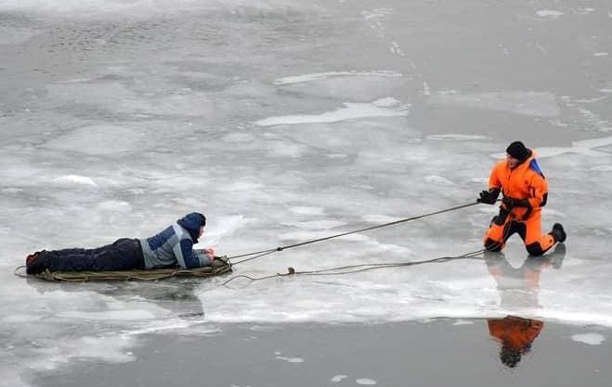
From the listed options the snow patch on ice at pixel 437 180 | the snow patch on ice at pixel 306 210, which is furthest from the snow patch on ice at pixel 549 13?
the snow patch on ice at pixel 306 210

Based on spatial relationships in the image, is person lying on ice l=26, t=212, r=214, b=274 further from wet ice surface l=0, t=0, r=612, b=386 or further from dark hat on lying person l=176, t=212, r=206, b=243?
wet ice surface l=0, t=0, r=612, b=386

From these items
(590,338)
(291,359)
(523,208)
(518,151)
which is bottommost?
(590,338)

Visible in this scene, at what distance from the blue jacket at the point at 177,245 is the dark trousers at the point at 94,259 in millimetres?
93

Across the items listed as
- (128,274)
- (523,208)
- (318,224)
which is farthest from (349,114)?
(128,274)

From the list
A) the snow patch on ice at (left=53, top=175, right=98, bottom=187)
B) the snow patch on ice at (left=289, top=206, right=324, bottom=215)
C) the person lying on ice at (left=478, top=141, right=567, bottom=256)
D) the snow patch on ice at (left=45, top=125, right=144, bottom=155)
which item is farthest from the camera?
the snow patch on ice at (left=45, top=125, right=144, bottom=155)

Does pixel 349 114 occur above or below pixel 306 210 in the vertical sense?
above

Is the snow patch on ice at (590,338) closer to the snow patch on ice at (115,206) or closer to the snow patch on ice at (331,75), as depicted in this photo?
the snow patch on ice at (115,206)

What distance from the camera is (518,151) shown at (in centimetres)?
1128

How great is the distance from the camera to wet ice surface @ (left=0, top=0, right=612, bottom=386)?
10.1m

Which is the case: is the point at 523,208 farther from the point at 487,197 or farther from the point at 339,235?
the point at 339,235

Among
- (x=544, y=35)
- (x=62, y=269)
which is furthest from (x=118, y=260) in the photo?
(x=544, y=35)

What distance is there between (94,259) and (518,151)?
13.6 ft

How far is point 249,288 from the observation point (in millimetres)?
10562

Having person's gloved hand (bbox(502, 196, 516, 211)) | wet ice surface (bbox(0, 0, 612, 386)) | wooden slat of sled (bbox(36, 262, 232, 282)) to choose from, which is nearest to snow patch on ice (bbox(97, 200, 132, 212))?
wet ice surface (bbox(0, 0, 612, 386))
